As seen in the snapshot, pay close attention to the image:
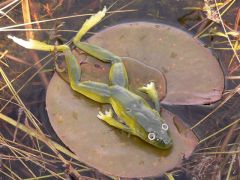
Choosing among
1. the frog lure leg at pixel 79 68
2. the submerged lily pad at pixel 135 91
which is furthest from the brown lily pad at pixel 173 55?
the frog lure leg at pixel 79 68

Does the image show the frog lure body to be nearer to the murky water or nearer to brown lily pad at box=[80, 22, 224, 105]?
brown lily pad at box=[80, 22, 224, 105]

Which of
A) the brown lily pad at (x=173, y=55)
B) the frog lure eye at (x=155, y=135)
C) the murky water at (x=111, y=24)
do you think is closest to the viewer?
the frog lure eye at (x=155, y=135)

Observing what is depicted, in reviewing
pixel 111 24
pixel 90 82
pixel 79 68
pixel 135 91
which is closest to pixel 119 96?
pixel 135 91

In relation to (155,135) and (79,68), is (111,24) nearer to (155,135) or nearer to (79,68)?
(79,68)

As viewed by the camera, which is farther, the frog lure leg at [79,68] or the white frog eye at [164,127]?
the frog lure leg at [79,68]

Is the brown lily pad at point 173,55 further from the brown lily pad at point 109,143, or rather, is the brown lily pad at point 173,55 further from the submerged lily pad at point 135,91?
the brown lily pad at point 109,143

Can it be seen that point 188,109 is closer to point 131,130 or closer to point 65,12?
point 131,130

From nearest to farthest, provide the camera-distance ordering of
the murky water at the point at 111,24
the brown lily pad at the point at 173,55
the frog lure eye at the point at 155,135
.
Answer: the frog lure eye at the point at 155,135 < the brown lily pad at the point at 173,55 < the murky water at the point at 111,24
